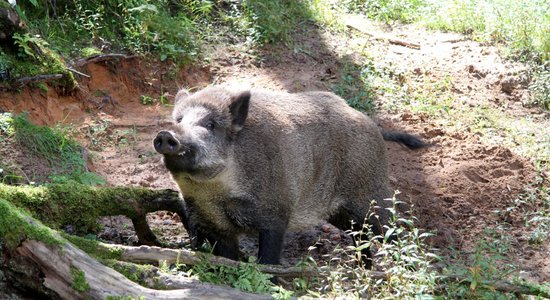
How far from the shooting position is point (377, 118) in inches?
358

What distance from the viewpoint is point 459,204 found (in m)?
7.71

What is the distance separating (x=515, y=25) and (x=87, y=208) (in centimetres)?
Answer: 724

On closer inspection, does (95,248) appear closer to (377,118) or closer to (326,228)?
(326,228)

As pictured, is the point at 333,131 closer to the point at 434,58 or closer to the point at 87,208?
the point at 87,208

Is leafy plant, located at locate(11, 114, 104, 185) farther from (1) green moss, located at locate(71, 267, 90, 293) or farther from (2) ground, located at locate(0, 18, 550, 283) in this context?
(1) green moss, located at locate(71, 267, 90, 293)

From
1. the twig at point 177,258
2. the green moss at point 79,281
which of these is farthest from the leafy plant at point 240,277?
the green moss at point 79,281

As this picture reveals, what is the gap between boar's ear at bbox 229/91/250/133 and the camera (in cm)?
579

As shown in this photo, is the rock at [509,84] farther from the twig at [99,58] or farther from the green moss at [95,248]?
the green moss at [95,248]

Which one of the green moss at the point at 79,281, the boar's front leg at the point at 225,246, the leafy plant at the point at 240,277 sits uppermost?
the green moss at the point at 79,281

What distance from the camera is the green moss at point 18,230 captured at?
4.19 metres

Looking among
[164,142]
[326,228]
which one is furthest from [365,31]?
[164,142]

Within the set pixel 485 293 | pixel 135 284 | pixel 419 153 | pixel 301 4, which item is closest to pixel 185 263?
pixel 135 284

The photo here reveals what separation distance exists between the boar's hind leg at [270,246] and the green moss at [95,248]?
4.28 ft

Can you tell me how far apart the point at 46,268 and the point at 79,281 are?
21 centimetres
